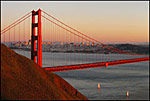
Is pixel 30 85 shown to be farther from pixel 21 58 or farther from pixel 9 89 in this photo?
pixel 21 58

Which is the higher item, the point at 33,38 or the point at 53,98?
the point at 33,38

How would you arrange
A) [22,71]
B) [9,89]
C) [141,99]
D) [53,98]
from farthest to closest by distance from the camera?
[141,99], [22,71], [53,98], [9,89]

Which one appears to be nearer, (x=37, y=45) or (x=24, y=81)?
(x=24, y=81)

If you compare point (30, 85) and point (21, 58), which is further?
point (21, 58)

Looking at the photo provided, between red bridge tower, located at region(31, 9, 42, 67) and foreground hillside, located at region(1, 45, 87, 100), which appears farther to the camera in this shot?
red bridge tower, located at region(31, 9, 42, 67)

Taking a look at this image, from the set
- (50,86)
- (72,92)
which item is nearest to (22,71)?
(50,86)

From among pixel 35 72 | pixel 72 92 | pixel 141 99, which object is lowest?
pixel 141 99

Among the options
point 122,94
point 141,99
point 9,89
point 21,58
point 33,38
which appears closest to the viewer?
point 9,89

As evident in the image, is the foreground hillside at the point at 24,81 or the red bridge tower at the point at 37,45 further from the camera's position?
the red bridge tower at the point at 37,45
